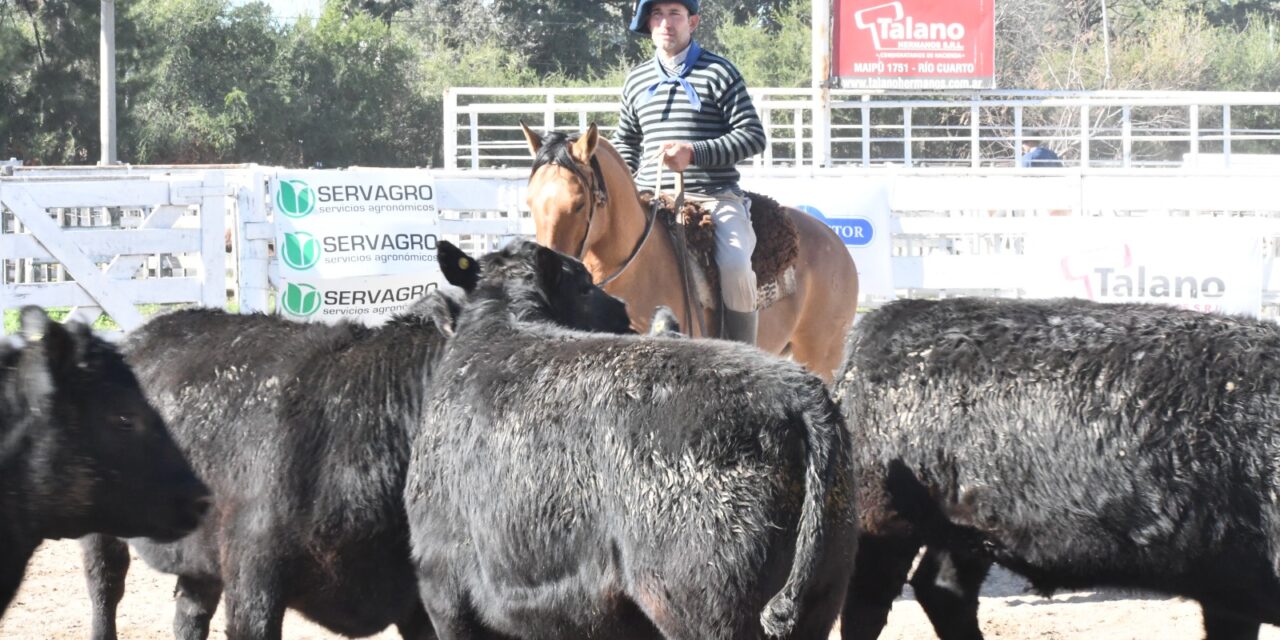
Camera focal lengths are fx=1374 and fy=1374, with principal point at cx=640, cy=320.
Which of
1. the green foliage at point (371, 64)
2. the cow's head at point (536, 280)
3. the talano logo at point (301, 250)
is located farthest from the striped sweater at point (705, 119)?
the green foliage at point (371, 64)

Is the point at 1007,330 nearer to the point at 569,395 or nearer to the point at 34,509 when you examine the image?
the point at 569,395

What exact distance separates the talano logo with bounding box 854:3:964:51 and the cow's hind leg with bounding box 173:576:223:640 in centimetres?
2027

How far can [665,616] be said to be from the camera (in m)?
3.44

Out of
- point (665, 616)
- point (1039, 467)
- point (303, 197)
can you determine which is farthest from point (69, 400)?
point (303, 197)

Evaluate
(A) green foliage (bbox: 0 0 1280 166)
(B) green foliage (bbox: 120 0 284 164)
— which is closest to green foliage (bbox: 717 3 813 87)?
(A) green foliage (bbox: 0 0 1280 166)

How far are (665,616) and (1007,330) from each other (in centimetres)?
176

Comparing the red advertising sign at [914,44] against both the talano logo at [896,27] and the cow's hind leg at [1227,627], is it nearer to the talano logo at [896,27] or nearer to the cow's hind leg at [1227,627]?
the talano logo at [896,27]

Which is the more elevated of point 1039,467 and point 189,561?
point 1039,467

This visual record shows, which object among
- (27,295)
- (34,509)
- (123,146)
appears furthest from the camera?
(123,146)


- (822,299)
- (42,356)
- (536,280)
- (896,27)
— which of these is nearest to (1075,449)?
(536,280)

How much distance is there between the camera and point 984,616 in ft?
21.5

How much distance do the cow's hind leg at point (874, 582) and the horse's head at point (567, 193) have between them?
8.97ft

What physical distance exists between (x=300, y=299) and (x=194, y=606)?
6.26 metres

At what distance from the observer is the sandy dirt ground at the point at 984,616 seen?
627 centimetres
